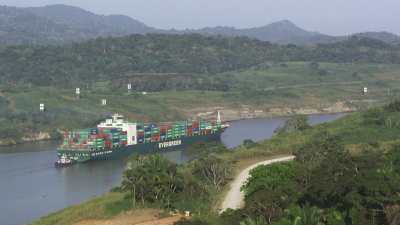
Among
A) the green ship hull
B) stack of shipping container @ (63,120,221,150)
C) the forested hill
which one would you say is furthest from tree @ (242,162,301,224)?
the forested hill

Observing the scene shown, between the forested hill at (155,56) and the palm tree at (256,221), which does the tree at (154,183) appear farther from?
the forested hill at (155,56)

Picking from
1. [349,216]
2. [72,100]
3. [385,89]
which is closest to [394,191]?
[349,216]

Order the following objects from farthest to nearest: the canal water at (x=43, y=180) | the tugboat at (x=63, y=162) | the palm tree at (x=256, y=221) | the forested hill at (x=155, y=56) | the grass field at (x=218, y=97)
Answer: the forested hill at (x=155, y=56)
the grass field at (x=218, y=97)
the tugboat at (x=63, y=162)
the canal water at (x=43, y=180)
the palm tree at (x=256, y=221)

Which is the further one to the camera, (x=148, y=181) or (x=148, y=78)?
(x=148, y=78)

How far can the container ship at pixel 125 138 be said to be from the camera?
69.6m

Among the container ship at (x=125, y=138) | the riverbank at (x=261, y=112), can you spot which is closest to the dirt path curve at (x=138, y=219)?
the container ship at (x=125, y=138)

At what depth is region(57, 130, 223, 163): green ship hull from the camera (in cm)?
6844

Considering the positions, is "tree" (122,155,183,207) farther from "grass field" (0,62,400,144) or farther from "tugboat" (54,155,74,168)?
"grass field" (0,62,400,144)

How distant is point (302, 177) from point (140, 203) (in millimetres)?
6650

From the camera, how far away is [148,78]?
5118 inches

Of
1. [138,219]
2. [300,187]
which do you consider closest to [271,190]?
[300,187]

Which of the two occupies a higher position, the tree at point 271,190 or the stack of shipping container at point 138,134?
the tree at point 271,190

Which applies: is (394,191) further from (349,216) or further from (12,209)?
(12,209)

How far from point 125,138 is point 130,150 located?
1433 millimetres
